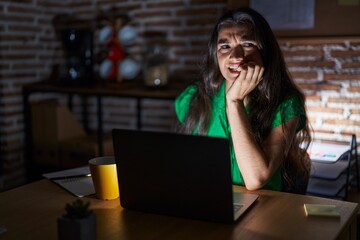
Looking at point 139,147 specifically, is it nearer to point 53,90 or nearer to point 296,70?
point 296,70

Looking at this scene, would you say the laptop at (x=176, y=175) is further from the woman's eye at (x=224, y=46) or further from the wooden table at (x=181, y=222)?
the woman's eye at (x=224, y=46)

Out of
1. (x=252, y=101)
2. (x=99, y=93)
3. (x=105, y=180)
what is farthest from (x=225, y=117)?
(x=99, y=93)

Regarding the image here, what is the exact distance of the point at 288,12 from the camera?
254 cm

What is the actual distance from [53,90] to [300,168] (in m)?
1.90

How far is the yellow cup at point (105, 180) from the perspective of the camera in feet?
4.16

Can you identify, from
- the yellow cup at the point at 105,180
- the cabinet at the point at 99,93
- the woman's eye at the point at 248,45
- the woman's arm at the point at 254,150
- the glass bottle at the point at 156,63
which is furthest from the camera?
the glass bottle at the point at 156,63

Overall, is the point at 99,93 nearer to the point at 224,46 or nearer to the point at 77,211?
the point at 224,46

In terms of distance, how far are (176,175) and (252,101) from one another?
0.69m

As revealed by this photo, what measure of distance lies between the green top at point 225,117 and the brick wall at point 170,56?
88 cm

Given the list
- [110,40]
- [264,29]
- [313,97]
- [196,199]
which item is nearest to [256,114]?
[264,29]

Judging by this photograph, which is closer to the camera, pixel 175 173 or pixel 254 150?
pixel 175 173

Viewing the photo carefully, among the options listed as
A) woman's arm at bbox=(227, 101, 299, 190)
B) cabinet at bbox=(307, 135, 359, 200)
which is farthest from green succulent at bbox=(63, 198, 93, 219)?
cabinet at bbox=(307, 135, 359, 200)

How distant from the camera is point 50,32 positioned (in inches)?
137

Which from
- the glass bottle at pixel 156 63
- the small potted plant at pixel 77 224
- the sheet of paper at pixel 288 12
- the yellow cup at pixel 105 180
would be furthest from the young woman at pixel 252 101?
the glass bottle at pixel 156 63
